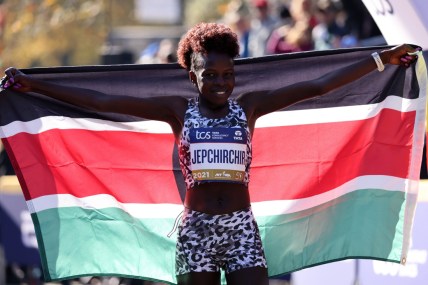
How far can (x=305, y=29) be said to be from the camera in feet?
39.7

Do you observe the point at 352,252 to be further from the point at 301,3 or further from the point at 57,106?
the point at 301,3

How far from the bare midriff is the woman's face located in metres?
0.49

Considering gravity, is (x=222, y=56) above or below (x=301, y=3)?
below

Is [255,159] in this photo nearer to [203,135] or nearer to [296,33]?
[203,135]

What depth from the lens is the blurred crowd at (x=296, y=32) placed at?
36.8 feet

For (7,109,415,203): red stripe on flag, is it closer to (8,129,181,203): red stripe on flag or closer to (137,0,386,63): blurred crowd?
(8,129,181,203): red stripe on flag

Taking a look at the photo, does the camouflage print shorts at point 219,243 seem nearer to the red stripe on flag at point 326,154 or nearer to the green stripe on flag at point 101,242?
the green stripe on flag at point 101,242

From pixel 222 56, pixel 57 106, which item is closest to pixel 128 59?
pixel 57 106

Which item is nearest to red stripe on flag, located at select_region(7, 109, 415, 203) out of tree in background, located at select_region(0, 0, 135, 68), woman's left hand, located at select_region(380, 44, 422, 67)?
woman's left hand, located at select_region(380, 44, 422, 67)

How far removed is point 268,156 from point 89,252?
140 cm

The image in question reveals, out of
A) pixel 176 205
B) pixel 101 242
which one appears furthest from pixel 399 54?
pixel 101 242

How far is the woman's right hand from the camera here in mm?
6855

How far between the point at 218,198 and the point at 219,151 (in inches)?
10.9

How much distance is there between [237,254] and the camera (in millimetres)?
6340
